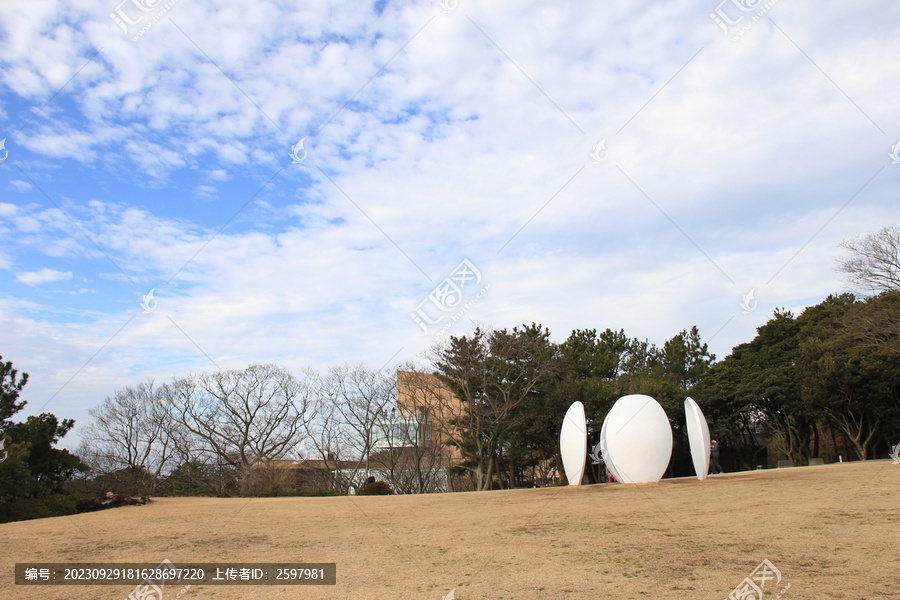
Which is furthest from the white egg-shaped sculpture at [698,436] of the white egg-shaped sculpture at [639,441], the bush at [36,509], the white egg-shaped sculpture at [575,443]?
the bush at [36,509]

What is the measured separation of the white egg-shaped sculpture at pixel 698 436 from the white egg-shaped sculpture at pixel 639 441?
0.80 metres

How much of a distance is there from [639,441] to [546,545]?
33.6 feet

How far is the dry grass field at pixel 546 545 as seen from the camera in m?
5.14

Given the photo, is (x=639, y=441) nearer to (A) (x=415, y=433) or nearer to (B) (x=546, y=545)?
(B) (x=546, y=545)

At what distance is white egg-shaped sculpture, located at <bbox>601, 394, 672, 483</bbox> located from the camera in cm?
1642

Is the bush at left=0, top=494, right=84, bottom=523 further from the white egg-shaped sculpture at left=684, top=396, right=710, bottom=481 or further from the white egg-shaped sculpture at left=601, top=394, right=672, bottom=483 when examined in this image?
the white egg-shaped sculpture at left=684, top=396, right=710, bottom=481

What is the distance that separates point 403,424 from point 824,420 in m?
24.1

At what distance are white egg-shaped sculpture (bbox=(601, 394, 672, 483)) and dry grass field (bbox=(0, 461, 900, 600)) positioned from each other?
10.6 feet

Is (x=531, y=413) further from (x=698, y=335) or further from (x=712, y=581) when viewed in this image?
(x=712, y=581)

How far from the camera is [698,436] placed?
16656 mm

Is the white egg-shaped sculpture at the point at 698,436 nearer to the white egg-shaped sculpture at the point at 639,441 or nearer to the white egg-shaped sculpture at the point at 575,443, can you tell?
the white egg-shaped sculpture at the point at 639,441

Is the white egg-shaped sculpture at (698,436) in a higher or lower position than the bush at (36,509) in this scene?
higher

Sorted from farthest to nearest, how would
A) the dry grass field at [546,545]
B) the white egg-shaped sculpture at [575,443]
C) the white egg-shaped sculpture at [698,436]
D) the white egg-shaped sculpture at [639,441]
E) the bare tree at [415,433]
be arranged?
1. the bare tree at [415,433]
2. the white egg-shaped sculpture at [575,443]
3. the white egg-shaped sculpture at [698,436]
4. the white egg-shaped sculpture at [639,441]
5. the dry grass field at [546,545]

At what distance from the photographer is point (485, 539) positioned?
317 inches
